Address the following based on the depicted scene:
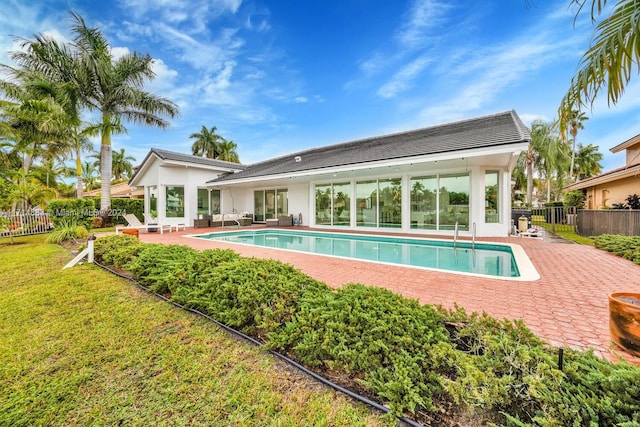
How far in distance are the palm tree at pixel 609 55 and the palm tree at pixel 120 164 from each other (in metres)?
55.9

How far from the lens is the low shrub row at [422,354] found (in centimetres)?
176

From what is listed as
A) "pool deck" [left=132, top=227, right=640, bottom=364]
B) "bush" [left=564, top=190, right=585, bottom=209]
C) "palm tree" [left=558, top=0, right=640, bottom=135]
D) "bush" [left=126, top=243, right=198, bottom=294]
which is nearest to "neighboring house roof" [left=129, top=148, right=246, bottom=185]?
"bush" [left=126, top=243, right=198, bottom=294]

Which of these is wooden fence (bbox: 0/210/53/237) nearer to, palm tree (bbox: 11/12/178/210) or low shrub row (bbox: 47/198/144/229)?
low shrub row (bbox: 47/198/144/229)

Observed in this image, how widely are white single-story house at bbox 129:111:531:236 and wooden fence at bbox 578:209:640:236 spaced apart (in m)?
3.86

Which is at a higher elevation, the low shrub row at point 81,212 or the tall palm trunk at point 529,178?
the tall palm trunk at point 529,178

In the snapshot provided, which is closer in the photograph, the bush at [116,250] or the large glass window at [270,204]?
the bush at [116,250]

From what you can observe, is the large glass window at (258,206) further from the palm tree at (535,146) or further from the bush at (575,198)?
the palm tree at (535,146)

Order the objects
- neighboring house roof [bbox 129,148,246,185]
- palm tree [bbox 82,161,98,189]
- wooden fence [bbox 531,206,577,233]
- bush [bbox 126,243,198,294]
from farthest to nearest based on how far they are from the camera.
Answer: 1. palm tree [bbox 82,161,98,189]
2. wooden fence [bbox 531,206,577,233]
3. neighboring house roof [bbox 129,148,246,185]
4. bush [bbox 126,243,198,294]

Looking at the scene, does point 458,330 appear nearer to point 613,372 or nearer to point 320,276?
point 613,372

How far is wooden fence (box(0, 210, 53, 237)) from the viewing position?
1312 cm

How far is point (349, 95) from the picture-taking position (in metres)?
19.5

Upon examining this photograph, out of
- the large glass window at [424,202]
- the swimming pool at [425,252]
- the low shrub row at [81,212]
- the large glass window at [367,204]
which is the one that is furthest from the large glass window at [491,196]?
the low shrub row at [81,212]

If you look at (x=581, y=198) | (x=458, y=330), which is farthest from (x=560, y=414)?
(x=581, y=198)

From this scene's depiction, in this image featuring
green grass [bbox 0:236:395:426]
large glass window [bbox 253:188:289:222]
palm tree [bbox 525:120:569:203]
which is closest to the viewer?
green grass [bbox 0:236:395:426]
